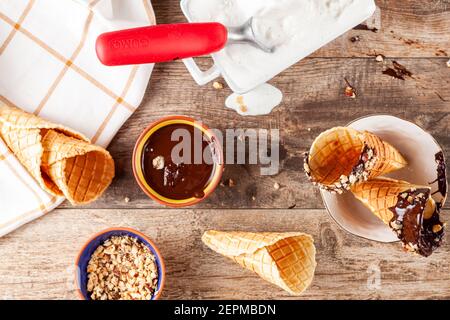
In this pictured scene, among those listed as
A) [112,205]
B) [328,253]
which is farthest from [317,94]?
[112,205]

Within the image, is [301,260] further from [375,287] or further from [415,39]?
[415,39]

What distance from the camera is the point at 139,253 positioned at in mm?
1224

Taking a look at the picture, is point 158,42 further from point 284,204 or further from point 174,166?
A: point 284,204

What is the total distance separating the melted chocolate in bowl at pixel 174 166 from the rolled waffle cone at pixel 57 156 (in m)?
0.09

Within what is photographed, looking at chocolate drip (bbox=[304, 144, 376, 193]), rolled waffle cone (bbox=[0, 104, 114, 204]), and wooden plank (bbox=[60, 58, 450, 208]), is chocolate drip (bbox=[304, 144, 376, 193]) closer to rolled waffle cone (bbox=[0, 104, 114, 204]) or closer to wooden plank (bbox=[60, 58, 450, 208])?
wooden plank (bbox=[60, 58, 450, 208])

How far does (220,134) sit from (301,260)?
0.32 m

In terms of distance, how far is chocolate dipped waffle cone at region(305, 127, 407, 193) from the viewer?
41.2 inches

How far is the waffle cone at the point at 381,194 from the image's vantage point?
1.08m

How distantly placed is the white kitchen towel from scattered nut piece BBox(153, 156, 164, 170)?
0.12 m

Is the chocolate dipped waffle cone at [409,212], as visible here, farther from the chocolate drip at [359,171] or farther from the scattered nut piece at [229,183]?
the scattered nut piece at [229,183]

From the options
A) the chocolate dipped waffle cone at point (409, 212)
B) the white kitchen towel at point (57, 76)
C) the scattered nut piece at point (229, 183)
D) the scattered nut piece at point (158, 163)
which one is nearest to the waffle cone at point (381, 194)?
the chocolate dipped waffle cone at point (409, 212)
